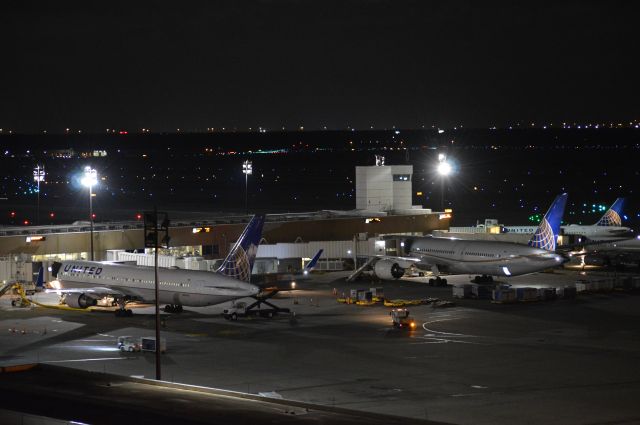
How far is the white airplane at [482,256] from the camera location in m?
71.0

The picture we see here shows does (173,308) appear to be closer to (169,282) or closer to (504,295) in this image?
(169,282)

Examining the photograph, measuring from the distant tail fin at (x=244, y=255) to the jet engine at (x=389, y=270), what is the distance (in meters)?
19.8

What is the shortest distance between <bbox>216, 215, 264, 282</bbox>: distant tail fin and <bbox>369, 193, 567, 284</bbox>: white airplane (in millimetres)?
20069

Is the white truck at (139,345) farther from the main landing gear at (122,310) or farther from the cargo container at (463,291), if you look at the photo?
the cargo container at (463,291)

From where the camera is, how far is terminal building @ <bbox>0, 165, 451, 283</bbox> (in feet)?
249

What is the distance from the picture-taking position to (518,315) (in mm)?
59438

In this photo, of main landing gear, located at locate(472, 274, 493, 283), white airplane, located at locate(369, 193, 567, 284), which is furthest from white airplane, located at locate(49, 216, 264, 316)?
main landing gear, located at locate(472, 274, 493, 283)

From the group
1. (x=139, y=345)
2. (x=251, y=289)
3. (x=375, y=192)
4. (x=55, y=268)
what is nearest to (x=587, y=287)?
(x=251, y=289)

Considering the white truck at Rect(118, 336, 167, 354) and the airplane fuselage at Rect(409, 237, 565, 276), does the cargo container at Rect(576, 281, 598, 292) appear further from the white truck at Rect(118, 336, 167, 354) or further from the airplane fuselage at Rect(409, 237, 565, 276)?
the white truck at Rect(118, 336, 167, 354)

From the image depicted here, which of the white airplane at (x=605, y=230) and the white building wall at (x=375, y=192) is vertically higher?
the white building wall at (x=375, y=192)

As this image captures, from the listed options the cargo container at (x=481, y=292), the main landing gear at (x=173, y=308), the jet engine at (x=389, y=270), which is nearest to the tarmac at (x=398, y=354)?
the main landing gear at (x=173, y=308)

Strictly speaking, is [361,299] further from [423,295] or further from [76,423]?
[76,423]

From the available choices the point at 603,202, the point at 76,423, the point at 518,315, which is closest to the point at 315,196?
the point at 603,202

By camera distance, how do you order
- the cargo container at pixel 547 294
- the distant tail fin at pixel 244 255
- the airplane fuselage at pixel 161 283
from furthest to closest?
the cargo container at pixel 547 294
the distant tail fin at pixel 244 255
the airplane fuselage at pixel 161 283
